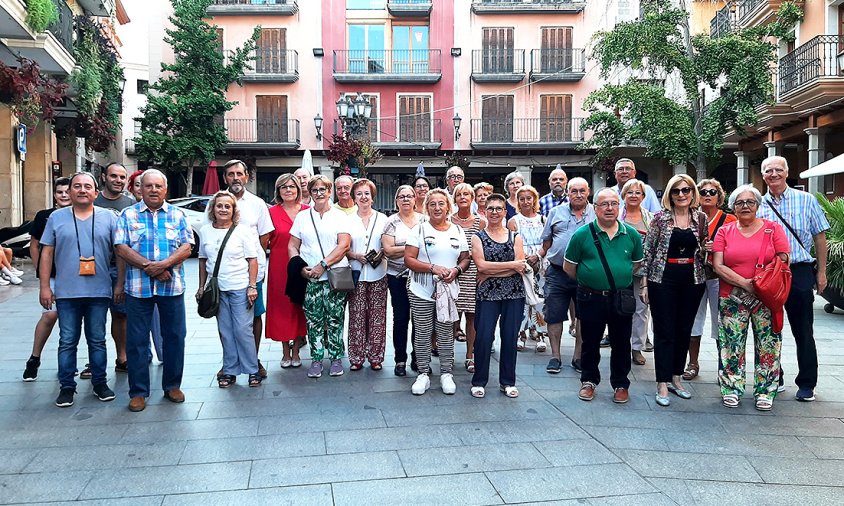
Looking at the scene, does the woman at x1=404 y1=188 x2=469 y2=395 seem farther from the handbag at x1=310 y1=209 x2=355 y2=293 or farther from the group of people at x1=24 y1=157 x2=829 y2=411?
the handbag at x1=310 y1=209 x2=355 y2=293

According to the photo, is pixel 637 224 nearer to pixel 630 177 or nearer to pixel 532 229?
pixel 630 177

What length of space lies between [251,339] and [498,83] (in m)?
27.0

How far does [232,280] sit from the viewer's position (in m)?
5.91

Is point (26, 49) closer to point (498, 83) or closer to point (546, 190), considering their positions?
point (498, 83)

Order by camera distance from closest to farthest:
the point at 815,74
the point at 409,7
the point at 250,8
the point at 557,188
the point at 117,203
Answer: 1. the point at 117,203
2. the point at 557,188
3. the point at 815,74
4. the point at 250,8
5. the point at 409,7

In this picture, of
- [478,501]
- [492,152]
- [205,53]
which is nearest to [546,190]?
[492,152]

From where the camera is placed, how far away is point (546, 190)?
32.7 meters

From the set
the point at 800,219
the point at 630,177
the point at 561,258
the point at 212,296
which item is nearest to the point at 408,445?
the point at 212,296

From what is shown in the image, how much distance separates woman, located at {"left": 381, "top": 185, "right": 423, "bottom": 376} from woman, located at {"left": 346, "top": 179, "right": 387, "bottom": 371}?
9cm

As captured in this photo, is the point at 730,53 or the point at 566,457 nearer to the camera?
the point at 566,457

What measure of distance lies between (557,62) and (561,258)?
26.2 m

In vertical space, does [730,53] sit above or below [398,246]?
above

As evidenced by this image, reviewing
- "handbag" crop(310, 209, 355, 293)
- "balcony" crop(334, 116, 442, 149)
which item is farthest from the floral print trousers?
"balcony" crop(334, 116, 442, 149)

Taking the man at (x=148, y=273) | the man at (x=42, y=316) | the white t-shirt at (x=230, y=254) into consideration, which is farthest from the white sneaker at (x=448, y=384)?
the man at (x=42, y=316)
